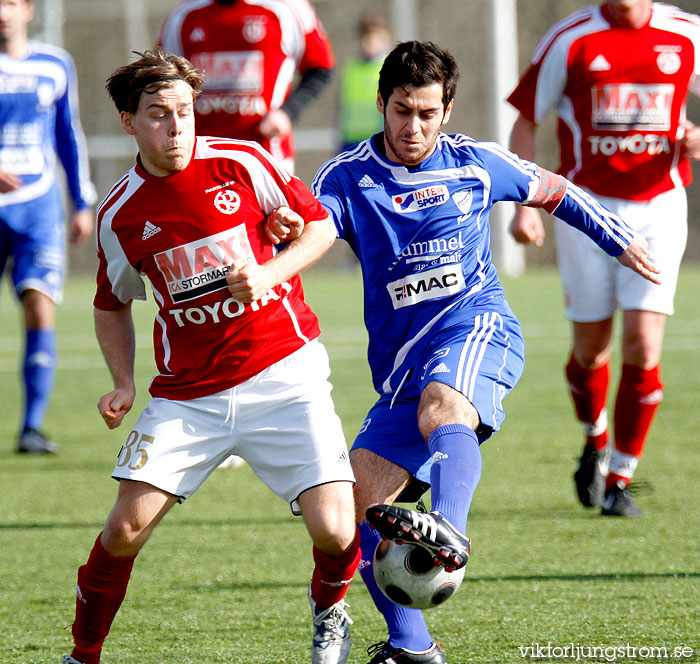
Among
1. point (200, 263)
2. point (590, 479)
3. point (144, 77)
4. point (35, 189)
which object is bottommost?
point (590, 479)

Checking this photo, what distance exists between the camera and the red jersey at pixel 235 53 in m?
6.05

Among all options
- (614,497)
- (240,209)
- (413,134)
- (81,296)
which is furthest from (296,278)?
(81,296)

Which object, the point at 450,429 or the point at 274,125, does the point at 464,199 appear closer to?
the point at 450,429

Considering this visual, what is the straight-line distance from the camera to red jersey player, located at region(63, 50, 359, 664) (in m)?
2.91

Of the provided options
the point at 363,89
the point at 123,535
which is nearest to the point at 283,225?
the point at 123,535

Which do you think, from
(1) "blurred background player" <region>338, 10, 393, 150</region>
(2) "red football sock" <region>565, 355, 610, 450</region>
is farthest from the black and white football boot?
(1) "blurred background player" <region>338, 10, 393, 150</region>

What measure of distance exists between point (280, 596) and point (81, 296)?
11.7 meters

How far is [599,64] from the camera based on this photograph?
4.79 m

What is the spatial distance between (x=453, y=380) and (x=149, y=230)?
87 cm

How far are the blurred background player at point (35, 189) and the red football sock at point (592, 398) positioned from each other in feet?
9.11

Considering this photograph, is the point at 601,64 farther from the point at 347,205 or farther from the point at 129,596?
the point at 129,596

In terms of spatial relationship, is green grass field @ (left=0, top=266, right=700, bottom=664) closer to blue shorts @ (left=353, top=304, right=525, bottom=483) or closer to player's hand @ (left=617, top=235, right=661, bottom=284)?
blue shorts @ (left=353, top=304, right=525, bottom=483)

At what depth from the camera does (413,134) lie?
10.9ft

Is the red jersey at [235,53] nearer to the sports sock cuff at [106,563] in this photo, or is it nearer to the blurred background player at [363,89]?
the sports sock cuff at [106,563]
